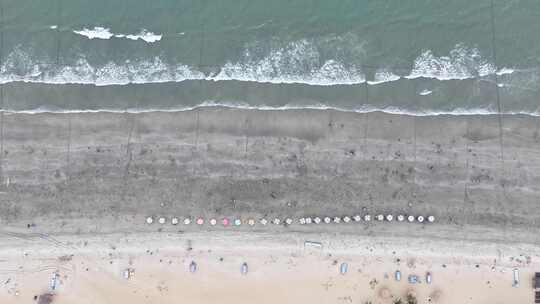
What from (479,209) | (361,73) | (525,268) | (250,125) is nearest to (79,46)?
(250,125)

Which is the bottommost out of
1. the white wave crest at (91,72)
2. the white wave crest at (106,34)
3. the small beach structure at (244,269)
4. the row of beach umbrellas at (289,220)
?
the small beach structure at (244,269)

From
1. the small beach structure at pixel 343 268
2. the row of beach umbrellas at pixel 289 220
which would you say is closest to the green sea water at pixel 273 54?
the row of beach umbrellas at pixel 289 220

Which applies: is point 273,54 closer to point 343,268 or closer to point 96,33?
point 96,33

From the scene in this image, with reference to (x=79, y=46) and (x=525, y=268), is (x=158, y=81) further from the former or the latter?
(x=525, y=268)

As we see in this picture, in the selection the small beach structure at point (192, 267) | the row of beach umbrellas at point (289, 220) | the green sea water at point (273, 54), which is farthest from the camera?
the green sea water at point (273, 54)

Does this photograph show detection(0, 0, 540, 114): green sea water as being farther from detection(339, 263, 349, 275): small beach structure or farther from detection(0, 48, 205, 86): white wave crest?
detection(339, 263, 349, 275): small beach structure

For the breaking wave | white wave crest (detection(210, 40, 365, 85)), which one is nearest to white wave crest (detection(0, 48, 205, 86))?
the breaking wave

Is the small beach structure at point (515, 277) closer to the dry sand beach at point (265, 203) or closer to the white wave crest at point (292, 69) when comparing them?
the dry sand beach at point (265, 203)
